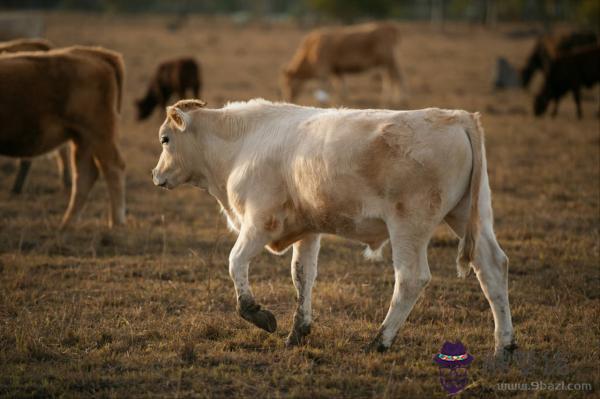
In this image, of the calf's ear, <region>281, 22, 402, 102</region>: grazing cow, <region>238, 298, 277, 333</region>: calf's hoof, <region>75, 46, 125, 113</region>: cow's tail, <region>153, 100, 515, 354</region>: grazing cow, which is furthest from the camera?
<region>281, 22, 402, 102</region>: grazing cow

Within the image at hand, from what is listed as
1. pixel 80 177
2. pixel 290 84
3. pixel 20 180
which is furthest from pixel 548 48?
pixel 80 177

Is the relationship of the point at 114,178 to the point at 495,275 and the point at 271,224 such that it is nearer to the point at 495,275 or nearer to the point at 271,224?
the point at 271,224

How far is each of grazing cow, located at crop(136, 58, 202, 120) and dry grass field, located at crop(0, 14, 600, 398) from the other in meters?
4.78

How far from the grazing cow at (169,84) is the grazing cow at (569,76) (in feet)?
27.2

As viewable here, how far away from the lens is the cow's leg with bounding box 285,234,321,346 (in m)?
6.05

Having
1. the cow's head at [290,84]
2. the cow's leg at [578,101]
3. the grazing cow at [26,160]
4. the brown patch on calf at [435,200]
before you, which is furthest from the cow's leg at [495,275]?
the cow's head at [290,84]

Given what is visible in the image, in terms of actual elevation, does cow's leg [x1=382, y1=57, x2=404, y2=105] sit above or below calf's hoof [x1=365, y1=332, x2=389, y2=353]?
above

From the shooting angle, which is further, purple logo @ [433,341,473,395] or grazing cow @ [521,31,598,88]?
grazing cow @ [521,31,598,88]

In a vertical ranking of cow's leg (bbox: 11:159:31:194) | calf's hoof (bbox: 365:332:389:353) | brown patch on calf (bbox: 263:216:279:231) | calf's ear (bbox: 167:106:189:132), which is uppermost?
calf's ear (bbox: 167:106:189:132)

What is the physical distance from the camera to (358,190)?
5461 millimetres

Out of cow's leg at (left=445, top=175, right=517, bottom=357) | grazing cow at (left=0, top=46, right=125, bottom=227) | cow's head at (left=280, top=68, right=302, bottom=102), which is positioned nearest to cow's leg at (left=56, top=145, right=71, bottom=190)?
grazing cow at (left=0, top=46, right=125, bottom=227)

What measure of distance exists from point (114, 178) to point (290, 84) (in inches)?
523

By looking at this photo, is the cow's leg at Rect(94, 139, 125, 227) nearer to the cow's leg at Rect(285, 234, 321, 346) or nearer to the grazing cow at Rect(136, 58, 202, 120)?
the cow's leg at Rect(285, 234, 321, 346)

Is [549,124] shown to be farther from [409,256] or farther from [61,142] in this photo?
[409,256]
